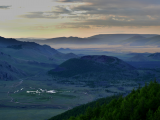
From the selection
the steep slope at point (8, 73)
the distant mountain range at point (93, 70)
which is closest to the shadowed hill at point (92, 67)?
the distant mountain range at point (93, 70)

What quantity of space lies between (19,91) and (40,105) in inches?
1146

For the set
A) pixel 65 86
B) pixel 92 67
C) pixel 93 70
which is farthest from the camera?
pixel 92 67

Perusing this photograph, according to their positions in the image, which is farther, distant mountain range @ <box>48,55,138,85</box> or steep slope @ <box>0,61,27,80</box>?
distant mountain range @ <box>48,55,138,85</box>

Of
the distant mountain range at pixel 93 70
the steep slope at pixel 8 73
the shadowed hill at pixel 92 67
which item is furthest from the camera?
the shadowed hill at pixel 92 67

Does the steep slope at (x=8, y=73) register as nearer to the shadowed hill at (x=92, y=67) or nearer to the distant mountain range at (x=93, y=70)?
the distant mountain range at (x=93, y=70)

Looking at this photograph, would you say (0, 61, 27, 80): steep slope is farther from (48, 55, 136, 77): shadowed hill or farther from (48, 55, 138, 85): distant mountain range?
(48, 55, 136, 77): shadowed hill

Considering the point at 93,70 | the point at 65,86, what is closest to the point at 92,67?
the point at 93,70

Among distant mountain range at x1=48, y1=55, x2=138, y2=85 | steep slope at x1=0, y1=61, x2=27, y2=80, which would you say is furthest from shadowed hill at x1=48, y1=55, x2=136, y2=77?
steep slope at x1=0, y1=61, x2=27, y2=80

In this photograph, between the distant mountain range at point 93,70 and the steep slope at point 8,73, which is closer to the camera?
the steep slope at point 8,73

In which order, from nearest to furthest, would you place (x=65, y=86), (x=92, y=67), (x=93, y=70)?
(x=65, y=86), (x=93, y=70), (x=92, y=67)

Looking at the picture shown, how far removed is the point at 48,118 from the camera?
6488 cm

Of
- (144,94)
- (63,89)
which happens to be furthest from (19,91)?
(144,94)

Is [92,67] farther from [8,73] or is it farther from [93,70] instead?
[8,73]

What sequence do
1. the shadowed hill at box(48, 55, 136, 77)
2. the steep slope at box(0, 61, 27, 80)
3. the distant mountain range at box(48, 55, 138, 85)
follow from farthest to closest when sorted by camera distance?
the shadowed hill at box(48, 55, 136, 77), the distant mountain range at box(48, 55, 138, 85), the steep slope at box(0, 61, 27, 80)
